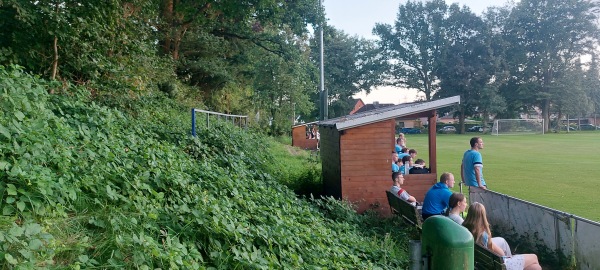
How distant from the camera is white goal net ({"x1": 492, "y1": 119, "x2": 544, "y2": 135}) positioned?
61.1 m

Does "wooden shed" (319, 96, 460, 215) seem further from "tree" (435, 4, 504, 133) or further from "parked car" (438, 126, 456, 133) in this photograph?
"parked car" (438, 126, 456, 133)

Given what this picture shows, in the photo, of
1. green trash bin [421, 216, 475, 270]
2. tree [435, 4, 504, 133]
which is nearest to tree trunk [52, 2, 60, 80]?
green trash bin [421, 216, 475, 270]

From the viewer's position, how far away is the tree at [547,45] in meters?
65.3

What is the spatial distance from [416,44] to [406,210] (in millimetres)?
72447

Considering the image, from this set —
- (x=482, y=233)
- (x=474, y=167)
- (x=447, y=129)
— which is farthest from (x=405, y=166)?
(x=447, y=129)

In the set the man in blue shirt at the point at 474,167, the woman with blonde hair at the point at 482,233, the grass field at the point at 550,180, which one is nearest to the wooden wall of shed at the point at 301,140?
the grass field at the point at 550,180

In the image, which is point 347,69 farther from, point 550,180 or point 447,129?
point 550,180

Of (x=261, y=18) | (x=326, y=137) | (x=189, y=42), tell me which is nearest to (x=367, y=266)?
(x=326, y=137)

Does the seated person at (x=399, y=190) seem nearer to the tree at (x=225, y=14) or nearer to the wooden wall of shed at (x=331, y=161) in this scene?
the wooden wall of shed at (x=331, y=161)

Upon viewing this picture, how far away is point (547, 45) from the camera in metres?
65.8

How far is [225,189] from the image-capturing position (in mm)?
5664

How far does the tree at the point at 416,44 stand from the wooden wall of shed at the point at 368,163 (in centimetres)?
6526

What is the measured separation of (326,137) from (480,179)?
374 centimetres

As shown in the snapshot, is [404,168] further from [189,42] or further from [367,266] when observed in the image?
[189,42]
